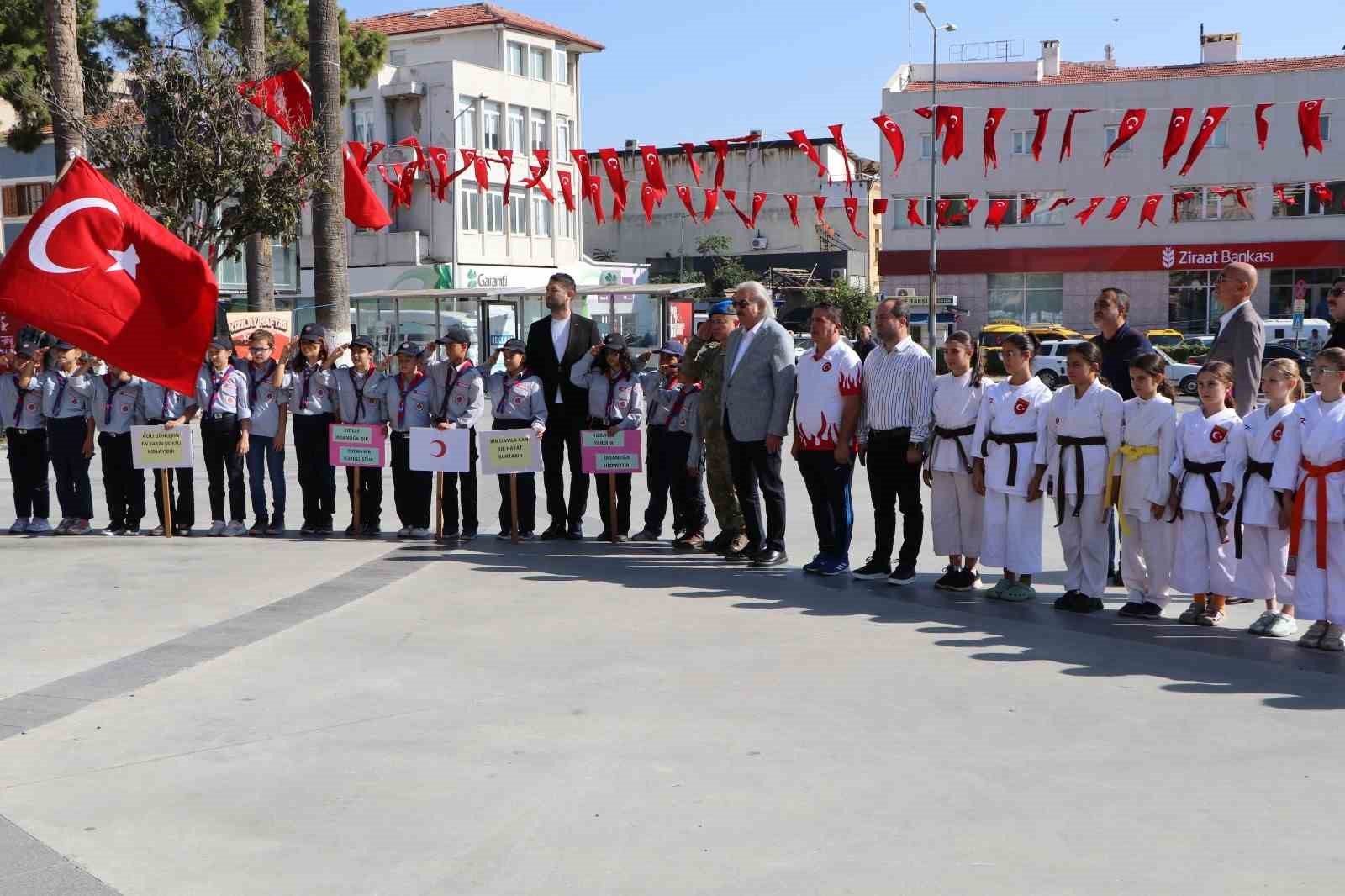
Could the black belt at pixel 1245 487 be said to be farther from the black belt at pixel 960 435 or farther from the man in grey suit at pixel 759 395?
the man in grey suit at pixel 759 395

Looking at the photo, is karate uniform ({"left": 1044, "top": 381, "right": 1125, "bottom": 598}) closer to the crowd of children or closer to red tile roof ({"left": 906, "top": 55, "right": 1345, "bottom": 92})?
the crowd of children

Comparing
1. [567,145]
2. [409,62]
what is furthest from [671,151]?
[409,62]

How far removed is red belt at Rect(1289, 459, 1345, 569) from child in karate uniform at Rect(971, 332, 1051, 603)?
63.9 inches

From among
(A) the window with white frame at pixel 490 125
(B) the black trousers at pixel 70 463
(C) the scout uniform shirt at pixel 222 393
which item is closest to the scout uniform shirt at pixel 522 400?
(C) the scout uniform shirt at pixel 222 393

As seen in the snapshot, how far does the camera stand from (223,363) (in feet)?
38.3

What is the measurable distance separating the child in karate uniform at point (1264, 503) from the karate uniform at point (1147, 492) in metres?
0.45

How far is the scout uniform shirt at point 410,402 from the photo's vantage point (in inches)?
450

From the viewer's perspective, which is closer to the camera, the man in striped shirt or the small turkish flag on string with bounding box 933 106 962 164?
the man in striped shirt

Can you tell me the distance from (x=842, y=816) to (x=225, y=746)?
101 inches

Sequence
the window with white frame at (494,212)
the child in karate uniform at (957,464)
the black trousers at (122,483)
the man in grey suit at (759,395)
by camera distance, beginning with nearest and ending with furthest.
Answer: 1. the child in karate uniform at (957,464)
2. the man in grey suit at (759,395)
3. the black trousers at (122,483)
4. the window with white frame at (494,212)

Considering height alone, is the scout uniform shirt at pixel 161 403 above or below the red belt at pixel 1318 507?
above

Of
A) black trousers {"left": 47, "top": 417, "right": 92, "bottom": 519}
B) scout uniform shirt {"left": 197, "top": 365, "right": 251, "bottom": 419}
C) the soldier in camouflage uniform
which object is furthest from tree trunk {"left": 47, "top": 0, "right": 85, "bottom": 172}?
the soldier in camouflage uniform

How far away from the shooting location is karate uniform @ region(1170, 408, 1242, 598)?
7973mm

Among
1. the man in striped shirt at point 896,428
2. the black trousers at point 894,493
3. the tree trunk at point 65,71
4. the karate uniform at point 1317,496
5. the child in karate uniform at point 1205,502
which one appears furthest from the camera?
the tree trunk at point 65,71
